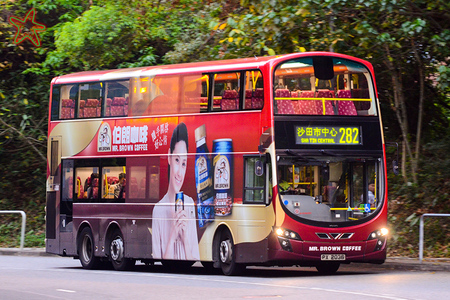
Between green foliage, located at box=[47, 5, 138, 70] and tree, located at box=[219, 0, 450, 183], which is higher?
green foliage, located at box=[47, 5, 138, 70]

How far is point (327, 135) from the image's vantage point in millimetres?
16422

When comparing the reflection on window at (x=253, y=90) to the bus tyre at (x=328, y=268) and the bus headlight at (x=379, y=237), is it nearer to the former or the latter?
the bus headlight at (x=379, y=237)

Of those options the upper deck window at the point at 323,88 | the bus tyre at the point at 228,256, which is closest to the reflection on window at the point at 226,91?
the upper deck window at the point at 323,88

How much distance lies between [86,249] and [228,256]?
16.2ft

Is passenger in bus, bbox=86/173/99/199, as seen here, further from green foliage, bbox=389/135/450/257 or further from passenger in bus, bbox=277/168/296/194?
green foliage, bbox=389/135/450/257

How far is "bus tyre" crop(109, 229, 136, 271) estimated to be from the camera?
19641mm

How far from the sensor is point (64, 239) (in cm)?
2103

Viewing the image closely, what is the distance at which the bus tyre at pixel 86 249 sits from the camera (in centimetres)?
2050

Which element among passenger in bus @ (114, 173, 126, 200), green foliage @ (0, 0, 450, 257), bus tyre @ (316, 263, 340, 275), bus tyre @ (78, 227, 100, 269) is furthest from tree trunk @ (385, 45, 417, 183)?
bus tyre @ (78, 227, 100, 269)

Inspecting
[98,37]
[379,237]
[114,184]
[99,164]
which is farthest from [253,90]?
[98,37]

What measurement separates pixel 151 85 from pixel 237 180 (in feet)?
10.9

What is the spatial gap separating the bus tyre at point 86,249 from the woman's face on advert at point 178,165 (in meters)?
3.11

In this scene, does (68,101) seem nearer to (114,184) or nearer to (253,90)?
(114,184)

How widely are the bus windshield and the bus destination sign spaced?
0.29 m
